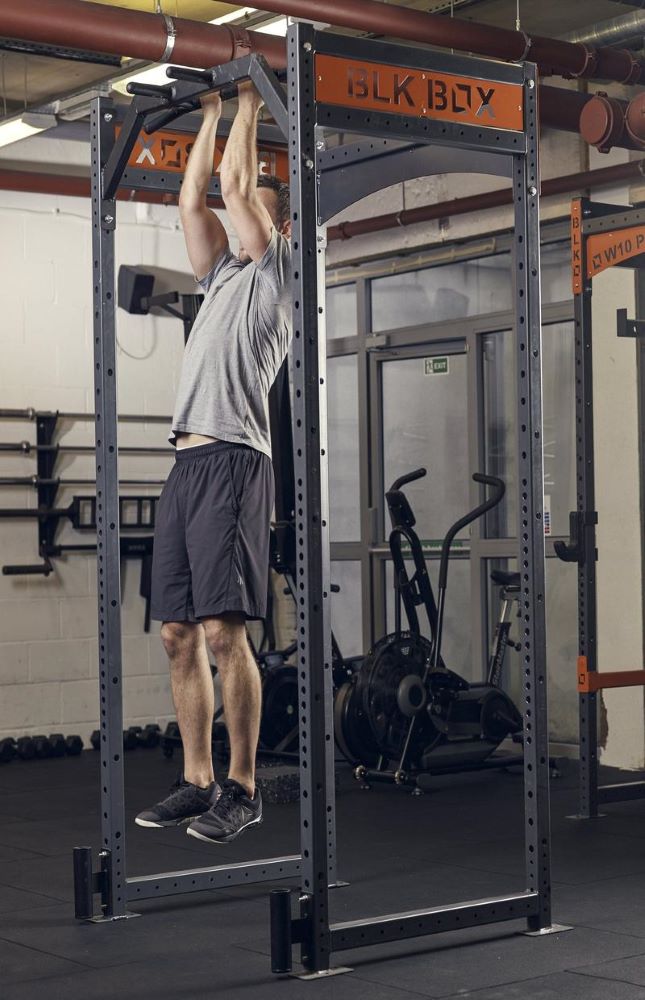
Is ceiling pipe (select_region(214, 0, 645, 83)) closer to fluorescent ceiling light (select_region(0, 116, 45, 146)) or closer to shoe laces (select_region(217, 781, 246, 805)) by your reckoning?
fluorescent ceiling light (select_region(0, 116, 45, 146))

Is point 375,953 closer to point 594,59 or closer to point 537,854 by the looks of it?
point 537,854

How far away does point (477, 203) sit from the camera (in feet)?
22.2

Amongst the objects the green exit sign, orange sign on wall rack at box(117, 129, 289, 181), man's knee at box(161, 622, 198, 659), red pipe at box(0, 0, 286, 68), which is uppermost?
red pipe at box(0, 0, 286, 68)

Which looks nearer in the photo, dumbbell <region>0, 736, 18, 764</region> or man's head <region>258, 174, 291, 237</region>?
man's head <region>258, 174, 291, 237</region>

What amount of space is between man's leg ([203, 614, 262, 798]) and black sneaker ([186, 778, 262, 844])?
1.1 inches

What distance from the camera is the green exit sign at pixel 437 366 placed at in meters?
7.41

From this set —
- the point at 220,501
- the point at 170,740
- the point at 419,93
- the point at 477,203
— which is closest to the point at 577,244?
the point at 477,203

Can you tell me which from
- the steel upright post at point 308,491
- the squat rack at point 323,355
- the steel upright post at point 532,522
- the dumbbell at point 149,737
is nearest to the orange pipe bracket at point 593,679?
the squat rack at point 323,355

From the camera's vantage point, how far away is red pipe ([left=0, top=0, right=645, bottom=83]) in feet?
15.7

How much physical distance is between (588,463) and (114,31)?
226 cm

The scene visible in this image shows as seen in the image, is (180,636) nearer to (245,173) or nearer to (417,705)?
(245,173)

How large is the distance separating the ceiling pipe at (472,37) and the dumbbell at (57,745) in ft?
12.6

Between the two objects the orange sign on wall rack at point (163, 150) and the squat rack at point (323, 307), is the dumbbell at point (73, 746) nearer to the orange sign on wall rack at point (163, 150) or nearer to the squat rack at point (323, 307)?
the squat rack at point (323, 307)

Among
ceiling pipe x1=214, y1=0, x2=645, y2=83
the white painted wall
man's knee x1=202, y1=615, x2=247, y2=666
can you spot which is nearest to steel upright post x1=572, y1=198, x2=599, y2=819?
ceiling pipe x1=214, y1=0, x2=645, y2=83
